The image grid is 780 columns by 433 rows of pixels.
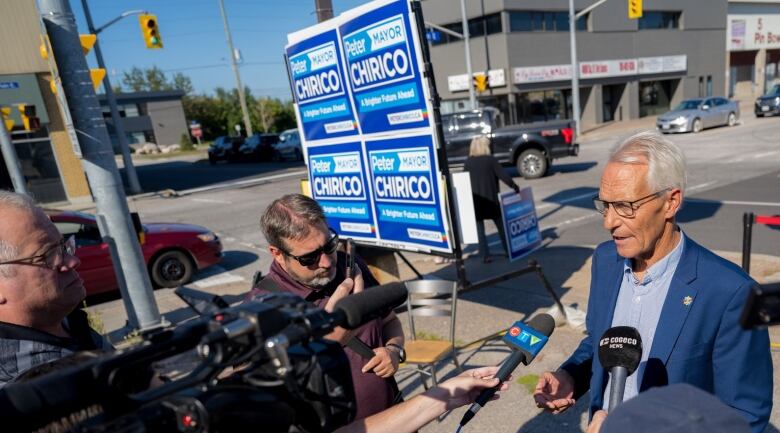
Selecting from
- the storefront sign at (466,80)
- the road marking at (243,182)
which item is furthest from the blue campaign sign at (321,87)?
the storefront sign at (466,80)

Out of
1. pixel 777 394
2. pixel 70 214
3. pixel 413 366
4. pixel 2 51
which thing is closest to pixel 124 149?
pixel 2 51

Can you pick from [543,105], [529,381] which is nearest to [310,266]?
[529,381]

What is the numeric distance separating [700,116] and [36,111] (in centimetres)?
2571

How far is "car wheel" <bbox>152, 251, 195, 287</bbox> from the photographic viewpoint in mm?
7738

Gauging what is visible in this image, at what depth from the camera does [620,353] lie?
1.36 metres

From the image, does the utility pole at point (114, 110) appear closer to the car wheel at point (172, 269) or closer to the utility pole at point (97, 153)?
the car wheel at point (172, 269)

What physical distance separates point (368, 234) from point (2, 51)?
1758 centimetres

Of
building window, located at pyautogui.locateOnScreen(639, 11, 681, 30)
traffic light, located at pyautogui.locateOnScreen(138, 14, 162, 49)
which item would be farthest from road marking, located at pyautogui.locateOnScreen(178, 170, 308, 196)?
building window, located at pyautogui.locateOnScreen(639, 11, 681, 30)

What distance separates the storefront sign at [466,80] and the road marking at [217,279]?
2159 cm

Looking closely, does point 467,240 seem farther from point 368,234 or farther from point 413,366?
point 413,366

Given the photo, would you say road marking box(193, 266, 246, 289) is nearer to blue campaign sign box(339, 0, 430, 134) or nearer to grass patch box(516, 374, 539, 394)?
blue campaign sign box(339, 0, 430, 134)

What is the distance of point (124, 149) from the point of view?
18.9 metres

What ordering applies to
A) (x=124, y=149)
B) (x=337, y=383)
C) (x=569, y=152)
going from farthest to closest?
(x=124, y=149) < (x=569, y=152) < (x=337, y=383)

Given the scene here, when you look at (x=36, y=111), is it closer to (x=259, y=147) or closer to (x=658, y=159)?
(x=259, y=147)
